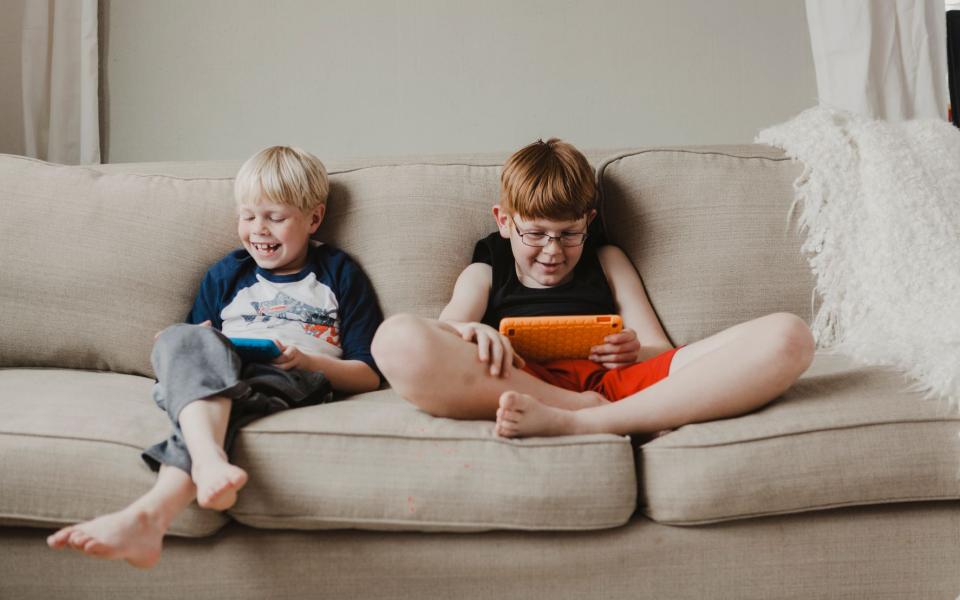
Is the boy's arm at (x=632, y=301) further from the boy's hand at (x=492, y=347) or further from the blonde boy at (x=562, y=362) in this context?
the boy's hand at (x=492, y=347)

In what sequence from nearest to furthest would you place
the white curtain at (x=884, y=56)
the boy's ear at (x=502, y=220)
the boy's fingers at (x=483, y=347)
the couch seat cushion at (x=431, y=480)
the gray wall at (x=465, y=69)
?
the couch seat cushion at (x=431, y=480) → the boy's fingers at (x=483, y=347) → the boy's ear at (x=502, y=220) → the white curtain at (x=884, y=56) → the gray wall at (x=465, y=69)

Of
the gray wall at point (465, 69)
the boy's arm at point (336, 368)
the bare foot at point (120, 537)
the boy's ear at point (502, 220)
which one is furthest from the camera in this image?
the gray wall at point (465, 69)

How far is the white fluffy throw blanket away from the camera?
4.93 feet

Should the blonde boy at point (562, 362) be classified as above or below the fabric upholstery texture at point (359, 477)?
above

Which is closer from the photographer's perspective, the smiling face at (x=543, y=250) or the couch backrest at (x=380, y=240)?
the smiling face at (x=543, y=250)

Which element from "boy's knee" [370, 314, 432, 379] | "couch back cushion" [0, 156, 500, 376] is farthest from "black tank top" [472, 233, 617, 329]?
"boy's knee" [370, 314, 432, 379]

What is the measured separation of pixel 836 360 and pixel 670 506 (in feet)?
1.84

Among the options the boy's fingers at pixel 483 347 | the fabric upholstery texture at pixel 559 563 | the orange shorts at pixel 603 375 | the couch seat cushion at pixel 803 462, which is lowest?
the fabric upholstery texture at pixel 559 563

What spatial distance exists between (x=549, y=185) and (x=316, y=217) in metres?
0.49

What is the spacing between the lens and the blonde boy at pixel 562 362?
117cm

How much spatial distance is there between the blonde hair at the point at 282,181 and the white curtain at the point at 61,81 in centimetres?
89

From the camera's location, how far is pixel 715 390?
117 centimetres

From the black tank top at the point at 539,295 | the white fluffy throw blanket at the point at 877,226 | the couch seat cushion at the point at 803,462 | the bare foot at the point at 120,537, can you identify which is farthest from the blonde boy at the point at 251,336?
A: the white fluffy throw blanket at the point at 877,226

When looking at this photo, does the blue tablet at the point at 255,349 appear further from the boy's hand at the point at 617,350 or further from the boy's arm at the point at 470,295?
the boy's hand at the point at 617,350
